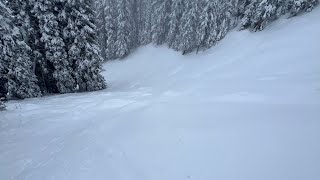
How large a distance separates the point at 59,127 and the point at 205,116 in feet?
18.8

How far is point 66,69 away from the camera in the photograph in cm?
2288

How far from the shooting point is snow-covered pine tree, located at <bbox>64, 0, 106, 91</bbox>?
2264 centimetres

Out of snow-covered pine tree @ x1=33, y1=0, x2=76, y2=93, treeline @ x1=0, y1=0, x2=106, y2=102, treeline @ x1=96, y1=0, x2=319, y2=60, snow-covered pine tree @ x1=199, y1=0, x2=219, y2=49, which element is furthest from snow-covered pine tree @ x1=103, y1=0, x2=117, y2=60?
snow-covered pine tree @ x1=33, y1=0, x2=76, y2=93

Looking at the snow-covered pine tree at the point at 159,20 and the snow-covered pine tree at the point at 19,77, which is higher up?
the snow-covered pine tree at the point at 159,20

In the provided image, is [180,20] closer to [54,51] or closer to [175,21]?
[175,21]

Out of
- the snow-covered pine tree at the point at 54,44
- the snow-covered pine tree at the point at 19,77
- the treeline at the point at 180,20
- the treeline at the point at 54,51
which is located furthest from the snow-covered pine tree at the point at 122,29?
the snow-covered pine tree at the point at 19,77

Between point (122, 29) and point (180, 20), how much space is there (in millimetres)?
11314

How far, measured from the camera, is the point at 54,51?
22.1m

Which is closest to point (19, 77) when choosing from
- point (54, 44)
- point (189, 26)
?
point (54, 44)

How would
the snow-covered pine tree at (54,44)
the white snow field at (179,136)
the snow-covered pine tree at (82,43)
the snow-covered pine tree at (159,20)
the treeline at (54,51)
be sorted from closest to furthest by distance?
the white snow field at (179,136) → the treeline at (54,51) → the snow-covered pine tree at (54,44) → the snow-covered pine tree at (82,43) → the snow-covered pine tree at (159,20)

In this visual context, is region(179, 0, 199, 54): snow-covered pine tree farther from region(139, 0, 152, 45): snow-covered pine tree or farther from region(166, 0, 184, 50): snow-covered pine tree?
region(139, 0, 152, 45): snow-covered pine tree

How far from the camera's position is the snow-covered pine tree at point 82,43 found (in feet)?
74.3

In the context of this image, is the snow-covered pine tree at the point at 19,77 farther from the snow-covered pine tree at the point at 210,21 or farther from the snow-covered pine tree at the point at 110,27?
the snow-covered pine tree at the point at 110,27

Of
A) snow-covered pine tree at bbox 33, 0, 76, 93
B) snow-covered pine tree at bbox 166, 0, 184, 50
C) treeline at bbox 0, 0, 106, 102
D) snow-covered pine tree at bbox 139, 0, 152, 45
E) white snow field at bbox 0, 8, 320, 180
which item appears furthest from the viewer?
snow-covered pine tree at bbox 139, 0, 152, 45
